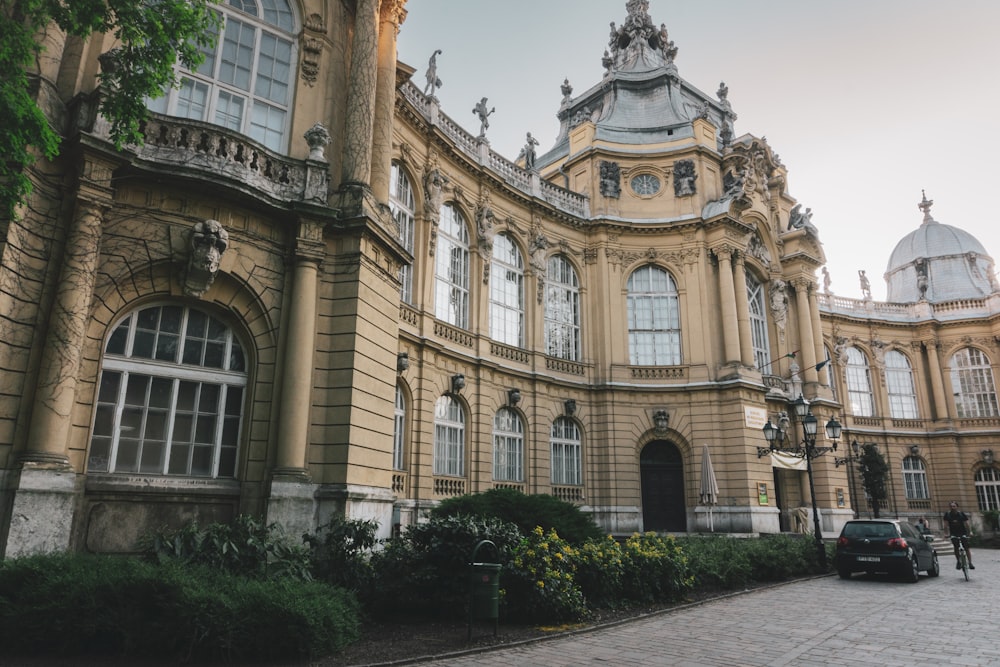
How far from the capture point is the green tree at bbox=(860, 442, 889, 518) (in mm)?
34625

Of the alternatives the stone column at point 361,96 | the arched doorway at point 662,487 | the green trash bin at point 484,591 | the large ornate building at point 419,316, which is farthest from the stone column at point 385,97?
the arched doorway at point 662,487

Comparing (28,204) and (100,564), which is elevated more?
(28,204)

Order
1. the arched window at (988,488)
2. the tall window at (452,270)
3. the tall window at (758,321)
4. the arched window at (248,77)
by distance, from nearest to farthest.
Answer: the arched window at (248,77) < the tall window at (452,270) < the tall window at (758,321) < the arched window at (988,488)

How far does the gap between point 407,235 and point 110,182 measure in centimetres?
1090

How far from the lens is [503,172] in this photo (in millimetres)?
25422

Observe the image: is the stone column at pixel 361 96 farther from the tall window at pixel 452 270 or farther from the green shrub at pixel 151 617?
the tall window at pixel 452 270

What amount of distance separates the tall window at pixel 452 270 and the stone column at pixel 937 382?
3253cm

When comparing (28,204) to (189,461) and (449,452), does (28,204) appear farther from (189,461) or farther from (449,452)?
(449,452)

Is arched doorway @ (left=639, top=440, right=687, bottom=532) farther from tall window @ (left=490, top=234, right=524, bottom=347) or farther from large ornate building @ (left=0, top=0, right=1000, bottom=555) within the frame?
tall window @ (left=490, top=234, right=524, bottom=347)

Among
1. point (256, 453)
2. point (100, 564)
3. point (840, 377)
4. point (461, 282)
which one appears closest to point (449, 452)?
point (461, 282)

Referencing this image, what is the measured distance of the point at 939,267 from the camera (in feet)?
150

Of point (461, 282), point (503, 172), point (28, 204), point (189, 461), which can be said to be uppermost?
point (503, 172)

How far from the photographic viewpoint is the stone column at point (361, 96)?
13047 mm

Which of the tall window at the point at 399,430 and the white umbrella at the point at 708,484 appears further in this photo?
the white umbrella at the point at 708,484
